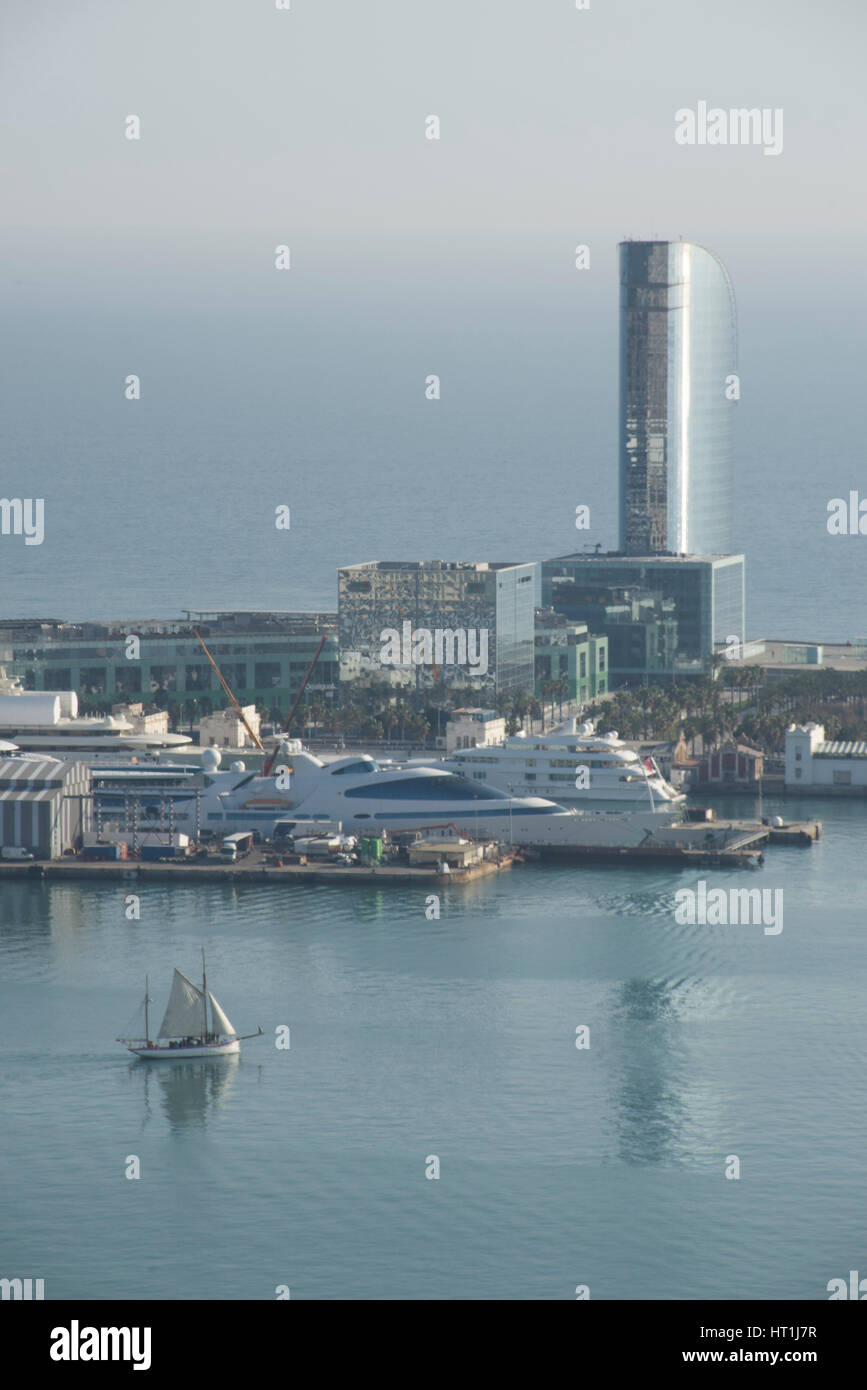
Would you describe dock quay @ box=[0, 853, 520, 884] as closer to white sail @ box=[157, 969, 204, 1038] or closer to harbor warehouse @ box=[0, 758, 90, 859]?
harbor warehouse @ box=[0, 758, 90, 859]

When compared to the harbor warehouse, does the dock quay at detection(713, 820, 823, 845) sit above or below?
below

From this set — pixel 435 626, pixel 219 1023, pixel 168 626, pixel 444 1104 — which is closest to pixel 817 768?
pixel 435 626

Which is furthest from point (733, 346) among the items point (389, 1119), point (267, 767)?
point (389, 1119)

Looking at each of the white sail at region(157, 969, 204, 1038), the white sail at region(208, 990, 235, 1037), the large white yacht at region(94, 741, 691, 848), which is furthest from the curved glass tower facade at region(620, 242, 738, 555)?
the white sail at region(157, 969, 204, 1038)

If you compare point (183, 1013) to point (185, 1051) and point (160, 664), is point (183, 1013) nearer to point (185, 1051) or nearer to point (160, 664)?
point (185, 1051)

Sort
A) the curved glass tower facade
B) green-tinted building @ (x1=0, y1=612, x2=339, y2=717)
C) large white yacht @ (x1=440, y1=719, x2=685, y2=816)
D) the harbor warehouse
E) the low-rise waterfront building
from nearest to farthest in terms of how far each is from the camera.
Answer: the harbor warehouse → large white yacht @ (x1=440, y1=719, x2=685, y2=816) → the low-rise waterfront building → green-tinted building @ (x1=0, y1=612, x2=339, y2=717) → the curved glass tower facade

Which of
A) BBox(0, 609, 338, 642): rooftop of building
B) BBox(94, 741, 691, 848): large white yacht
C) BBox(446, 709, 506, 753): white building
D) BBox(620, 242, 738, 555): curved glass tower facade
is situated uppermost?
BBox(620, 242, 738, 555): curved glass tower facade

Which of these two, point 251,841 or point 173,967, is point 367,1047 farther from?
point 251,841
